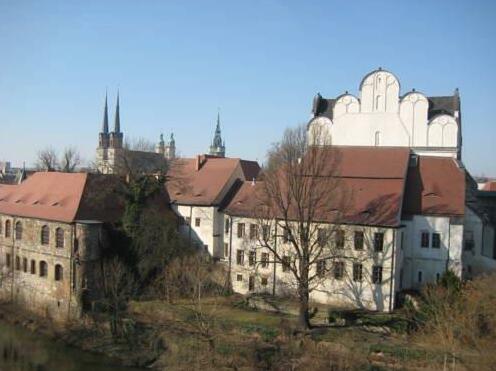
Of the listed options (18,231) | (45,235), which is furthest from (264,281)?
(18,231)

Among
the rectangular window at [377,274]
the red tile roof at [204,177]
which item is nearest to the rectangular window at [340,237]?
the rectangular window at [377,274]

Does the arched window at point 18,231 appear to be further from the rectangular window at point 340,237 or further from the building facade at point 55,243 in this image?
the rectangular window at point 340,237

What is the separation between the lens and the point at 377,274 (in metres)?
30.1

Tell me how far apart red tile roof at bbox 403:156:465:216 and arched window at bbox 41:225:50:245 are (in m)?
23.3

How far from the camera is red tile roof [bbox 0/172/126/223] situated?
3494 centimetres

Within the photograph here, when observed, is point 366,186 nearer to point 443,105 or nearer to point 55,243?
point 443,105

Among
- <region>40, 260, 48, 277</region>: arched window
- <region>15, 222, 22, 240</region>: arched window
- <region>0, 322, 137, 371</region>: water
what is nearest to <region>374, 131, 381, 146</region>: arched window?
<region>0, 322, 137, 371</region>: water

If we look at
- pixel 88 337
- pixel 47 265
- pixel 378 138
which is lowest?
pixel 88 337

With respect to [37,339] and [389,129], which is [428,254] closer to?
[389,129]

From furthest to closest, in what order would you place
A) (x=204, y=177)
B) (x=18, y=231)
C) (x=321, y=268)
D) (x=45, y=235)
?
(x=204, y=177) → (x=18, y=231) → (x=45, y=235) → (x=321, y=268)

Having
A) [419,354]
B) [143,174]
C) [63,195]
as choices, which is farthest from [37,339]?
[419,354]

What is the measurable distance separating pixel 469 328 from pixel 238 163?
2354 centimetres

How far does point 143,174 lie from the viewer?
38.5 meters

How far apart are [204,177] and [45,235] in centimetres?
1292
